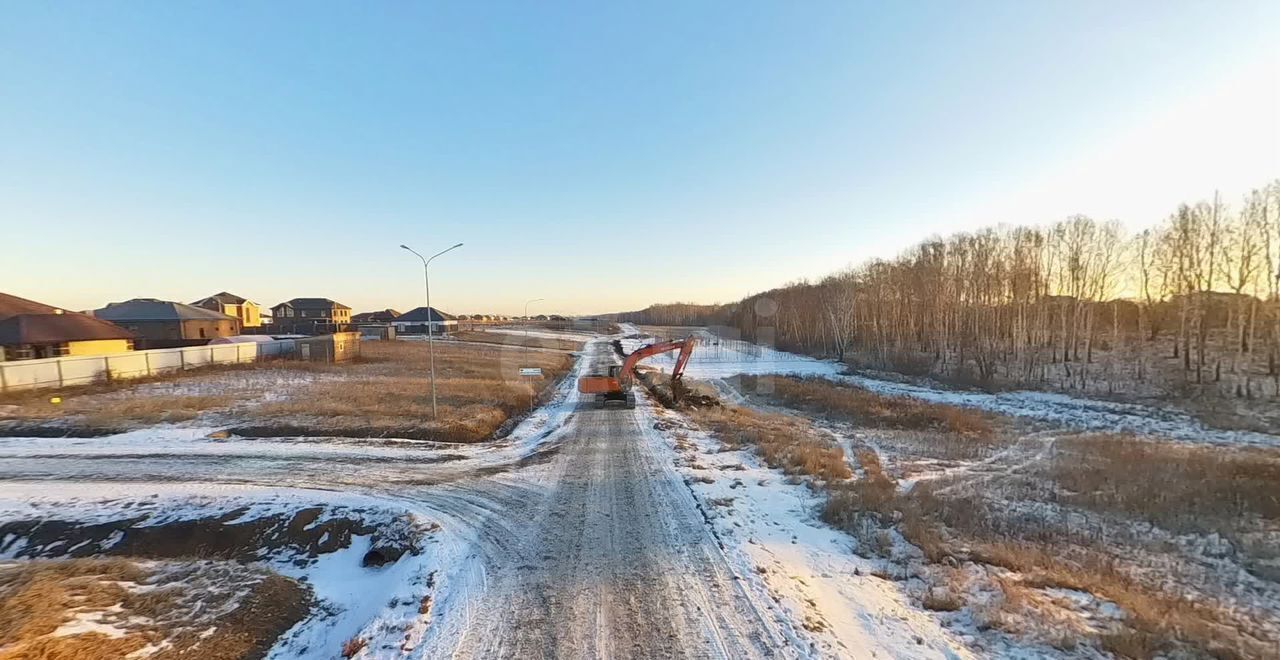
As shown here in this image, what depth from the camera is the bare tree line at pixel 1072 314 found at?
3164 cm

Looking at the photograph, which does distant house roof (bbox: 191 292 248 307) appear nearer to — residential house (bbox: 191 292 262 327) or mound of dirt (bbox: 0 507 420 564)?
residential house (bbox: 191 292 262 327)

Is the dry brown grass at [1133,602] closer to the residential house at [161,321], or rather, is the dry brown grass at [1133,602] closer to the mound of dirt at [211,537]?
the mound of dirt at [211,537]

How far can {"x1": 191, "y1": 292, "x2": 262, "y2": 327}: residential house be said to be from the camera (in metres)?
77.6

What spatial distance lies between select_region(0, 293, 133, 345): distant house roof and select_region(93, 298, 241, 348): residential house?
12080 millimetres

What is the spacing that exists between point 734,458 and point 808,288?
80319 mm

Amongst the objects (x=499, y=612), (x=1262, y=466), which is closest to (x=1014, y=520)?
(x=499, y=612)

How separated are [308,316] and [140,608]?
99450 mm

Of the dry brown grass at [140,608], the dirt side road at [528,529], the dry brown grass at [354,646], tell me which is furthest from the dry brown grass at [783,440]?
the dry brown grass at [140,608]

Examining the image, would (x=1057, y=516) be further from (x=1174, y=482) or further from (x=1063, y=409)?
(x=1063, y=409)

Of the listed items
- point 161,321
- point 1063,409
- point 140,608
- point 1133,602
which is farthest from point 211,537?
point 161,321

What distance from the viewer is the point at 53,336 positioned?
34.4 m

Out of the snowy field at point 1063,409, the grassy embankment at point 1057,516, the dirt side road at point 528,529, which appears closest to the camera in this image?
the dirt side road at point 528,529

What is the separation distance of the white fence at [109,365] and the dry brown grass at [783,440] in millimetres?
34372

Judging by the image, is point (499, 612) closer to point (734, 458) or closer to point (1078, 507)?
point (734, 458)
